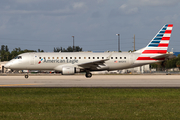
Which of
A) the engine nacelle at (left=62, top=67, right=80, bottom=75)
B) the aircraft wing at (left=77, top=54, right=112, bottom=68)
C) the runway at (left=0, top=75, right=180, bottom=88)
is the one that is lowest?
the runway at (left=0, top=75, right=180, bottom=88)

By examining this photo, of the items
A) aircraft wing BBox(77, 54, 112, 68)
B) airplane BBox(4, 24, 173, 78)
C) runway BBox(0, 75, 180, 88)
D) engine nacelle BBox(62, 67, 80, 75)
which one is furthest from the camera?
airplane BBox(4, 24, 173, 78)

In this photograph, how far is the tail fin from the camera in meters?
42.9

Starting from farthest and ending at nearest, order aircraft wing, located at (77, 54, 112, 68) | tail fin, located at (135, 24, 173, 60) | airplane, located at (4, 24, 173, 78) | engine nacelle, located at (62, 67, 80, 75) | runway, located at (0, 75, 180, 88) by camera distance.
A: tail fin, located at (135, 24, 173, 60) → airplane, located at (4, 24, 173, 78) → aircraft wing, located at (77, 54, 112, 68) → engine nacelle, located at (62, 67, 80, 75) → runway, located at (0, 75, 180, 88)

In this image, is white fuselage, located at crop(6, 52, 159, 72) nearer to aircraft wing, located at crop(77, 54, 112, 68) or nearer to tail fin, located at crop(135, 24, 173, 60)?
aircraft wing, located at crop(77, 54, 112, 68)

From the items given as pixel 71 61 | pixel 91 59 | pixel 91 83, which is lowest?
pixel 91 83

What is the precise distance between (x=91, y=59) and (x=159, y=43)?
36.6 ft

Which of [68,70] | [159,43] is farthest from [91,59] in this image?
[159,43]

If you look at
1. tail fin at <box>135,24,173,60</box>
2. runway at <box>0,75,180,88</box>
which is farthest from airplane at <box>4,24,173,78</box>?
runway at <box>0,75,180,88</box>

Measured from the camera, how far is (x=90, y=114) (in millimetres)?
10664

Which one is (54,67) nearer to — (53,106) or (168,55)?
(168,55)

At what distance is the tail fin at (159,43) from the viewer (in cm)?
4291

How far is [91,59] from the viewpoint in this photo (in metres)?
41.8

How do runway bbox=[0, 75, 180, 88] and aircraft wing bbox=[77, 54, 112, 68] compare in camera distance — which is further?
aircraft wing bbox=[77, 54, 112, 68]

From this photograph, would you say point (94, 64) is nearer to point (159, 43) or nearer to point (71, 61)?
point (71, 61)
